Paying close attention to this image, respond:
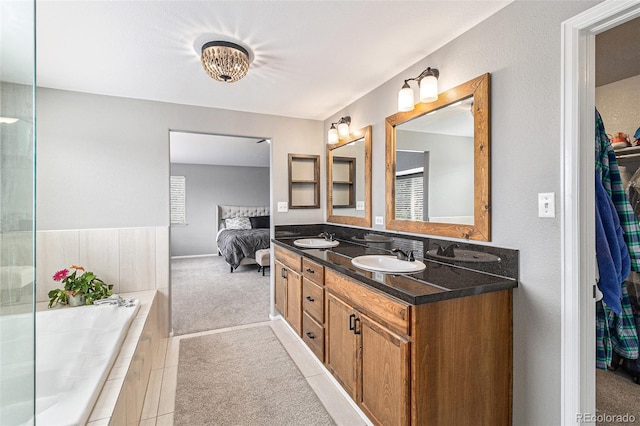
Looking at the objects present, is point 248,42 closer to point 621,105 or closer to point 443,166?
point 443,166

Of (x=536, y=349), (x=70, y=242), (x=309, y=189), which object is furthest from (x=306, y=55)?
(x=70, y=242)

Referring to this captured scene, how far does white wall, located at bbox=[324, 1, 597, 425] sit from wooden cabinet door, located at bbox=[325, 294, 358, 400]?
817 millimetres

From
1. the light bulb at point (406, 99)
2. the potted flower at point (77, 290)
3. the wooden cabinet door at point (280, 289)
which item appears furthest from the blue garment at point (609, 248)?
the potted flower at point (77, 290)

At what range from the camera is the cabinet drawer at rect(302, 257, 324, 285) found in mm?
2125

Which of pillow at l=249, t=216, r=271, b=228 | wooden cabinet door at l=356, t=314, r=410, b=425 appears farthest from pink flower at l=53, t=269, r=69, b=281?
pillow at l=249, t=216, r=271, b=228

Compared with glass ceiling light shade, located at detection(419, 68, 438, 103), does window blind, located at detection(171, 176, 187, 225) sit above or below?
below

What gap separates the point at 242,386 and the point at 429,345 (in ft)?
4.78

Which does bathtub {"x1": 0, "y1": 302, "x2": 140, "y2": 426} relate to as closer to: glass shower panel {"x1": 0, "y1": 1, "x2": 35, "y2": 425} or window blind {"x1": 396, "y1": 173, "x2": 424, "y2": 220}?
glass shower panel {"x1": 0, "y1": 1, "x2": 35, "y2": 425}

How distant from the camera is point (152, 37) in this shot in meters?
1.77

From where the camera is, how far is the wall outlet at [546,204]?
130 centimetres

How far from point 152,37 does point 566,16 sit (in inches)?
83.7

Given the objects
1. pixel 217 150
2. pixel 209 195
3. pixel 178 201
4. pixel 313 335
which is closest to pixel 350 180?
pixel 313 335

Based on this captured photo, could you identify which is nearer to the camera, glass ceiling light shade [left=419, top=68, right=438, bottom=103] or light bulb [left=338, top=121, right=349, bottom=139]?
glass ceiling light shade [left=419, top=68, right=438, bottom=103]

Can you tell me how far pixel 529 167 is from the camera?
1399 mm
